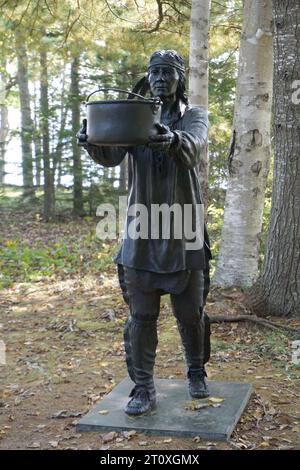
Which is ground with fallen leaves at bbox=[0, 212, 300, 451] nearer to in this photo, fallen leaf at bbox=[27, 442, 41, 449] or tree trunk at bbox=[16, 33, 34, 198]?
fallen leaf at bbox=[27, 442, 41, 449]

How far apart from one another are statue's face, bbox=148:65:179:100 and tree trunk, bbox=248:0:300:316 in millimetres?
2452

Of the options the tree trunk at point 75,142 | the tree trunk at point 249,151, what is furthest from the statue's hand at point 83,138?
the tree trunk at point 75,142

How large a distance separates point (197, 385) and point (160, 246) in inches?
45.1

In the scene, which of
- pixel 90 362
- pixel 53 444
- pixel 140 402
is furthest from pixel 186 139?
pixel 90 362

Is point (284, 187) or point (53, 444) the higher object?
point (284, 187)

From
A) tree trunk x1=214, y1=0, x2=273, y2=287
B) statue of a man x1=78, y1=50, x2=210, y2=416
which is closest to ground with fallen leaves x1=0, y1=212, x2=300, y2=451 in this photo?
tree trunk x1=214, y1=0, x2=273, y2=287

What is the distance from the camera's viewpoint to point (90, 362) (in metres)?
5.78

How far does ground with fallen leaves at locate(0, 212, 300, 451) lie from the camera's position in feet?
13.0

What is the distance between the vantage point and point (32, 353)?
618 cm

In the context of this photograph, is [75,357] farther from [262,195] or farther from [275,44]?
[275,44]

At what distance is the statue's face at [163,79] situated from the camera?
3.72m

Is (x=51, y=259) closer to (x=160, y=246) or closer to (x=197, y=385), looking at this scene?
(x=197, y=385)

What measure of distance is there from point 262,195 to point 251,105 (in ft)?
3.54

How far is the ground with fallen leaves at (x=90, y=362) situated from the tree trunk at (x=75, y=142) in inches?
227
